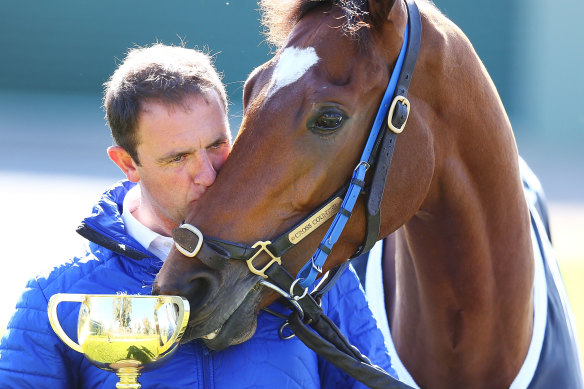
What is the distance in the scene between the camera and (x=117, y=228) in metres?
1.86

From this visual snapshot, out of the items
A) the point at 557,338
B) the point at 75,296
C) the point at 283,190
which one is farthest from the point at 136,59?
the point at 557,338

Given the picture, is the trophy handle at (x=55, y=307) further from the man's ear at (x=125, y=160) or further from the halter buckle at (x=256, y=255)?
the man's ear at (x=125, y=160)

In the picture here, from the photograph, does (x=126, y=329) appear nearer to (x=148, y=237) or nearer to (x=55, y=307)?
(x=55, y=307)

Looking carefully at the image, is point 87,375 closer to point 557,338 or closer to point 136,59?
point 136,59

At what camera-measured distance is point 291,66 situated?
1874 millimetres

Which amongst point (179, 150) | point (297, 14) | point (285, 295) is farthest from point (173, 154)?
point (297, 14)

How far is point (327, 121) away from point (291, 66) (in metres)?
0.17

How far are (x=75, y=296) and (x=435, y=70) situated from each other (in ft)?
3.56

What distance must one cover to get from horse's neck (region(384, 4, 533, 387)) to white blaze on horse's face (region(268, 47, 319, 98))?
352 millimetres

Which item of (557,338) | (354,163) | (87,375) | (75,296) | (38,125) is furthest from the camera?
(38,125)

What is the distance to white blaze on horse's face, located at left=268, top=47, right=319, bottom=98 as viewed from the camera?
1853 millimetres

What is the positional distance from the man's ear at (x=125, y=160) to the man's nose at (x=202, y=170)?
0.19 meters

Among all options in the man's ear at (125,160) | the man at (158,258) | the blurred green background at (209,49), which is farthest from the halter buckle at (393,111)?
the blurred green background at (209,49)

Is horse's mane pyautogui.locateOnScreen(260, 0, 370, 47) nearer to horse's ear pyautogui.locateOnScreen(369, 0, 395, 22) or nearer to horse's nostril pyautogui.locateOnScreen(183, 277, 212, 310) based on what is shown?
horse's ear pyautogui.locateOnScreen(369, 0, 395, 22)
